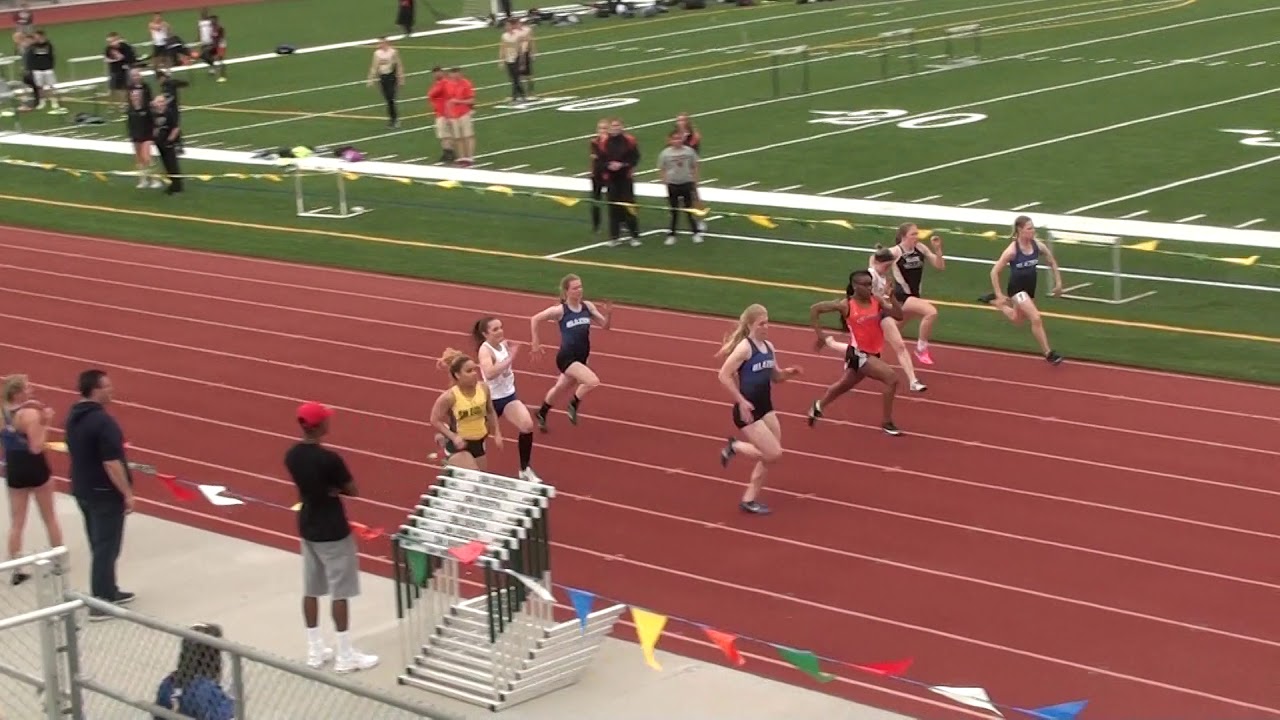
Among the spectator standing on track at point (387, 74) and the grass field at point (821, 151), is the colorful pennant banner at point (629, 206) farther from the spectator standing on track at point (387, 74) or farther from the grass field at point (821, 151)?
the spectator standing on track at point (387, 74)

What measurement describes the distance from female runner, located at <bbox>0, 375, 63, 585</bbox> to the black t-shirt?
261cm

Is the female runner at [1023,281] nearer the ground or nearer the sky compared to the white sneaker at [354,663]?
nearer the sky

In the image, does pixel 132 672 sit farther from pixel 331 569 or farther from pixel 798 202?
pixel 798 202

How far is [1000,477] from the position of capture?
14.9 m

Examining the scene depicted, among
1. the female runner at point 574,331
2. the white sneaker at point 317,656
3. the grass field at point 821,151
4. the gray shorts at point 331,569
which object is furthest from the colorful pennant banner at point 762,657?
the grass field at point 821,151

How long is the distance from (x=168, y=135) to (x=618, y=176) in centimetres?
849

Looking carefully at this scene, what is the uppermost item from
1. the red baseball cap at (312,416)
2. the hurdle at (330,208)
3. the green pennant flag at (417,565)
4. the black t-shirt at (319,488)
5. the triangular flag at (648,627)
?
the red baseball cap at (312,416)

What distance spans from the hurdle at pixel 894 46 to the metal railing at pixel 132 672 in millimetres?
28021

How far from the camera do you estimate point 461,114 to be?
99.2 feet

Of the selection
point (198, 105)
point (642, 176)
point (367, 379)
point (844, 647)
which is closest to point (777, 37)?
point (198, 105)

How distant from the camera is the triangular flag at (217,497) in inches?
559

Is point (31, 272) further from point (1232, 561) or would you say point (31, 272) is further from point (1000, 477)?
point (1232, 561)

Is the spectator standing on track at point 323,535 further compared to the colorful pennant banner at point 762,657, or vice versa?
the spectator standing on track at point 323,535

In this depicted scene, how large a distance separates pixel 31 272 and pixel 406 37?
90.4 ft
